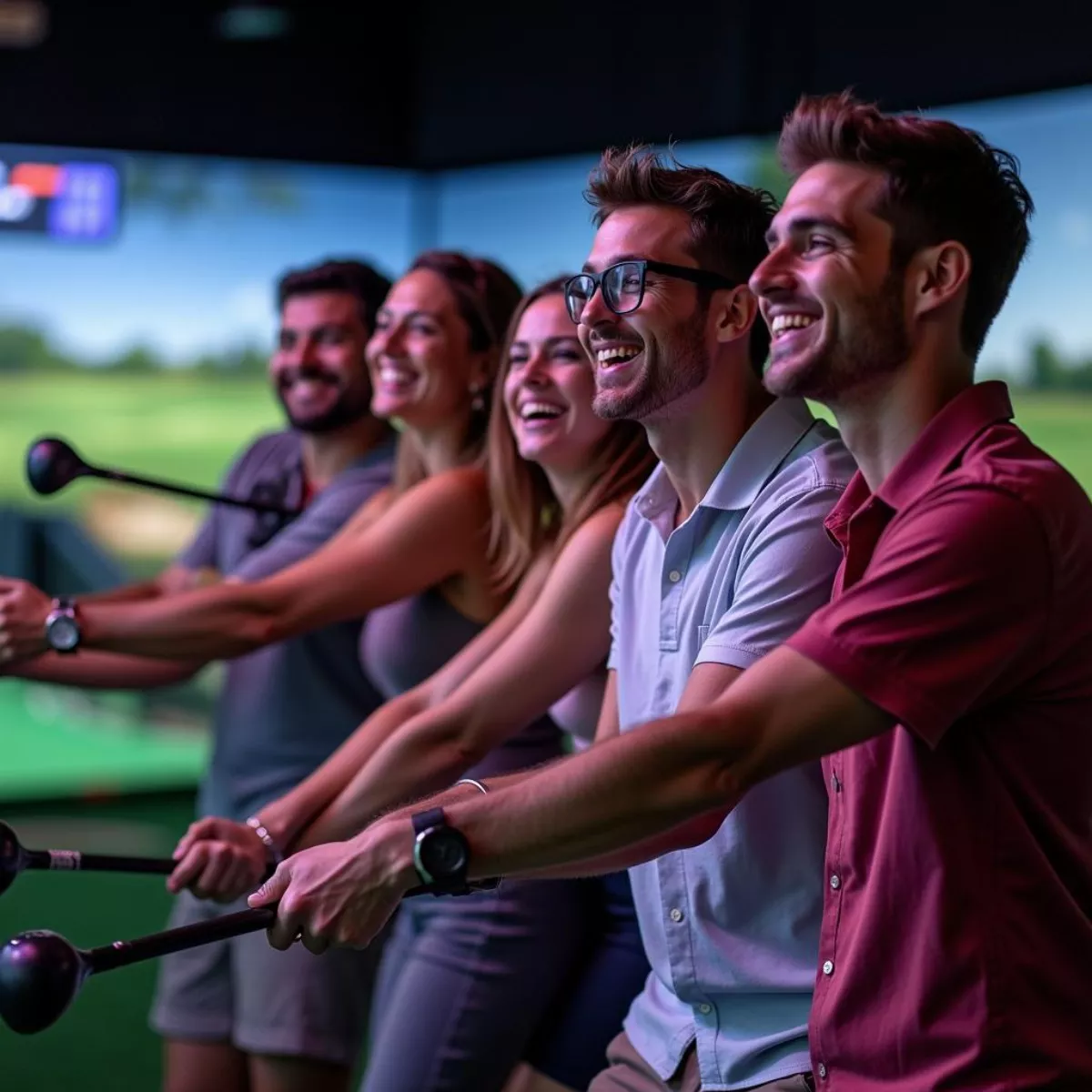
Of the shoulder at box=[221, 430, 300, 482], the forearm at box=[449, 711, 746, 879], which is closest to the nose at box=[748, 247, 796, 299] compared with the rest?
the forearm at box=[449, 711, 746, 879]

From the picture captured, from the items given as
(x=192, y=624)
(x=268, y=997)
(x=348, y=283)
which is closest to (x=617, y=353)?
(x=192, y=624)

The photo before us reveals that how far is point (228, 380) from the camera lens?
309 inches

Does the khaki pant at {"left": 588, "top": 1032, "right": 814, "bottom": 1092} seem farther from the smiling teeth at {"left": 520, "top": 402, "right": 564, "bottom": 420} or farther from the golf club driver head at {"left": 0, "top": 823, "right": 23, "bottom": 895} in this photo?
the smiling teeth at {"left": 520, "top": 402, "right": 564, "bottom": 420}

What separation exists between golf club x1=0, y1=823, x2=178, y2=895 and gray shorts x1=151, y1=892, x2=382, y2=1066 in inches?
Answer: 27.4

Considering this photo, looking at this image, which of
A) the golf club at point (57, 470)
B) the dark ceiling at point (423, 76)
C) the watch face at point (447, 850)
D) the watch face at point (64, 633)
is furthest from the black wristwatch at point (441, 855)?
the dark ceiling at point (423, 76)

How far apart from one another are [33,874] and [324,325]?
328cm

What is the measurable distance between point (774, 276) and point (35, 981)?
1.01m

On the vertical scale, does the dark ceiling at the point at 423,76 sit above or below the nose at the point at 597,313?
above

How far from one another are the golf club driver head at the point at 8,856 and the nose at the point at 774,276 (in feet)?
3.55

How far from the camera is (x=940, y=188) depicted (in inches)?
70.2

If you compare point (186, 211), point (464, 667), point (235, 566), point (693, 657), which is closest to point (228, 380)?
point (186, 211)

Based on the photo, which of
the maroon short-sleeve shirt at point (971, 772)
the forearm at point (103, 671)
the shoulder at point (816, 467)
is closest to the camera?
the maroon short-sleeve shirt at point (971, 772)

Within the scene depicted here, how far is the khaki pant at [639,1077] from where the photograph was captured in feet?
6.97

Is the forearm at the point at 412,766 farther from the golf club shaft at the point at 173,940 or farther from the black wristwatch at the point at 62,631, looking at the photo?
the golf club shaft at the point at 173,940
